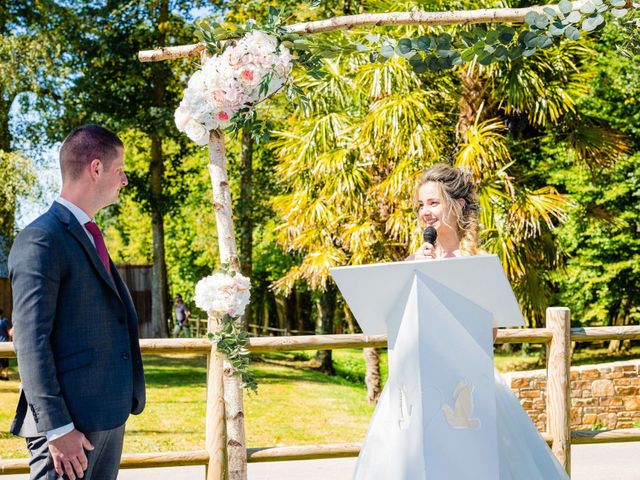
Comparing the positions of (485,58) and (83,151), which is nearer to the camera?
(83,151)

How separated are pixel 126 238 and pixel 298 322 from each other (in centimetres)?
876

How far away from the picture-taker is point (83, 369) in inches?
99.2

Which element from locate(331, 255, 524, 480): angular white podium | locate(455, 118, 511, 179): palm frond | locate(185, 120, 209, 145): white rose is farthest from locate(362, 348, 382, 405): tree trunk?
locate(331, 255, 524, 480): angular white podium

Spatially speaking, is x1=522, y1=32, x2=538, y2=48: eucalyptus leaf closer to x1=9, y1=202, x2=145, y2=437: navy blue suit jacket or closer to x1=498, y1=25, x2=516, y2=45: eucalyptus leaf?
x1=498, y1=25, x2=516, y2=45: eucalyptus leaf

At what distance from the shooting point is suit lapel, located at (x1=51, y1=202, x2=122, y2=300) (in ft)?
8.30

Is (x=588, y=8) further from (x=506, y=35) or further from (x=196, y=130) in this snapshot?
(x=196, y=130)

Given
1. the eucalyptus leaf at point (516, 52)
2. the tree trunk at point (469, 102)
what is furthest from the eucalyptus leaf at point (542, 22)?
the tree trunk at point (469, 102)

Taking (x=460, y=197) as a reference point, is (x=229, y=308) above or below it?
below

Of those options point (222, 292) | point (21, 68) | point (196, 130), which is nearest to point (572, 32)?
point (196, 130)

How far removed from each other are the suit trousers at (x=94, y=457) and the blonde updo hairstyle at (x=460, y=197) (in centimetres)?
164

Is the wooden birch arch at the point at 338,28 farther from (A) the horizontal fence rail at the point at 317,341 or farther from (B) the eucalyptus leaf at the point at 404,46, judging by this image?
(A) the horizontal fence rail at the point at 317,341

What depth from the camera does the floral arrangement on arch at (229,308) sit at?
3383mm

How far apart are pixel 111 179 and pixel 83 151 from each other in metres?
0.13

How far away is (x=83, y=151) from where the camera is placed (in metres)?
2.59
